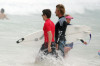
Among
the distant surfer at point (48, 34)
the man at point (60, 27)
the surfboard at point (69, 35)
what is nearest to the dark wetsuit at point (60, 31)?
the man at point (60, 27)

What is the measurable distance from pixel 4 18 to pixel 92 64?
51.1 ft

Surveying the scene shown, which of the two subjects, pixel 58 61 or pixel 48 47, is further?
pixel 58 61

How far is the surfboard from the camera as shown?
6.49m

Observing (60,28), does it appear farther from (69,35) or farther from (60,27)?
(69,35)

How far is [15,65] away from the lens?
Answer: 254 inches

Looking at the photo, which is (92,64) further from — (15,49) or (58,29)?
(15,49)

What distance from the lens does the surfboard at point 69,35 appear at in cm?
649

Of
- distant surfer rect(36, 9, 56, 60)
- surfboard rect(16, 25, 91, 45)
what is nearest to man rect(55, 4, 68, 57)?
distant surfer rect(36, 9, 56, 60)

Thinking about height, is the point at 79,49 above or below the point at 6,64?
below

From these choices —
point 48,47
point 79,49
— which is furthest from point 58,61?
point 79,49

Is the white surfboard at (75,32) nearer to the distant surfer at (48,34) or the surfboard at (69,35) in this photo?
the surfboard at (69,35)

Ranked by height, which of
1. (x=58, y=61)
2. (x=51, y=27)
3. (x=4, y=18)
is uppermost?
(x=51, y=27)

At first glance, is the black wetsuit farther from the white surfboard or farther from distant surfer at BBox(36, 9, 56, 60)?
the white surfboard

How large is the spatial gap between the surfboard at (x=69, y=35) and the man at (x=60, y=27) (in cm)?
65
